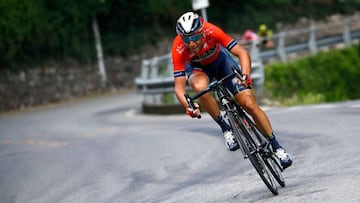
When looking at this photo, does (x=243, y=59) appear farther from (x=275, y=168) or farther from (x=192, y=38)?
(x=275, y=168)

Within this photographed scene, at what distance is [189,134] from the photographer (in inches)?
600

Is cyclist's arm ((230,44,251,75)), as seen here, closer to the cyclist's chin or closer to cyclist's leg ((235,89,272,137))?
cyclist's leg ((235,89,272,137))

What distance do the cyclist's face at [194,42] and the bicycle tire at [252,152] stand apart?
0.75 m

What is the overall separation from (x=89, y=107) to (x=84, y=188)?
53.7ft

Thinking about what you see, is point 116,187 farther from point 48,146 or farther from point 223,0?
point 223,0

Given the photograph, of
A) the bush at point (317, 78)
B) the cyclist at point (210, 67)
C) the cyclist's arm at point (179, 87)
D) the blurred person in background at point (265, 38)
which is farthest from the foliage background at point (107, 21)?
the cyclist's arm at point (179, 87)

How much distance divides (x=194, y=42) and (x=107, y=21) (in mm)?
27479

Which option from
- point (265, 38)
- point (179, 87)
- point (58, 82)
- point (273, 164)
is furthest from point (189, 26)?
point (58, 82)

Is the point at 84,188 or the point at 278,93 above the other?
the point at 84,188

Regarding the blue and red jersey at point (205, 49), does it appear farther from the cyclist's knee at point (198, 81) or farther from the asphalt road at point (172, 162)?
the asphalt road at point (172, 162)

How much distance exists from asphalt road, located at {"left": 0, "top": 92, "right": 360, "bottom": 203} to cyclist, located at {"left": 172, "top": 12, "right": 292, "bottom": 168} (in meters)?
0.70

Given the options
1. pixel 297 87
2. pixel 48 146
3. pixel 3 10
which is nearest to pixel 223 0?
pixel 3 10

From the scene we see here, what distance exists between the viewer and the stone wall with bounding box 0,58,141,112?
30750 mm

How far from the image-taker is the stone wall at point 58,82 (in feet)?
101
